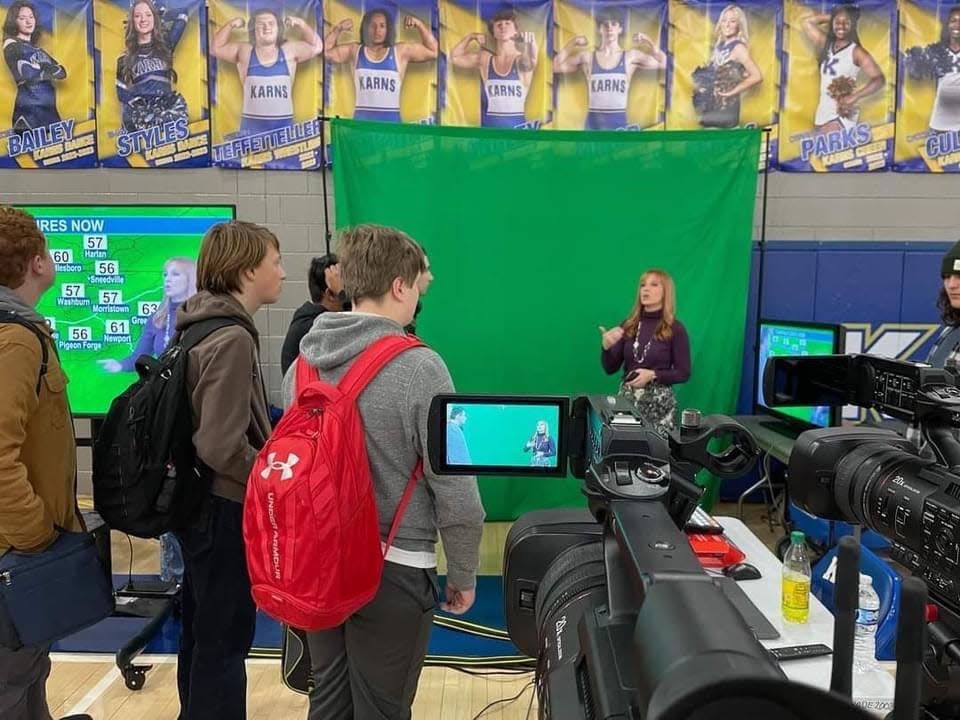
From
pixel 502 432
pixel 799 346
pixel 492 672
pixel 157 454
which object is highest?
pixel 502 432

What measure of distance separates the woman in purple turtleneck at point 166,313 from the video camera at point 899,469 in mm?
2747

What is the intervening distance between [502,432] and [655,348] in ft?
8.75

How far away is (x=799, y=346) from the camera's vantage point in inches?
135

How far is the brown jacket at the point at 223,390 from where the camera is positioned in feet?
5.13

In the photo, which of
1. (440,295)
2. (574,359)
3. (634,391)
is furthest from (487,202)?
(634,391)

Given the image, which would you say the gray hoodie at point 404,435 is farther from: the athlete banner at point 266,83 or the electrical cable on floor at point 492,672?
the athlete banner at point 266,83

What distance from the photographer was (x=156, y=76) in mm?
4000

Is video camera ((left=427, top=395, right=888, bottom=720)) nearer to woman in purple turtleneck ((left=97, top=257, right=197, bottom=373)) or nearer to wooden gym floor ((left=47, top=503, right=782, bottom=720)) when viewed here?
wooden gym floor ((left=47, top=503, right=782, bottom=720))

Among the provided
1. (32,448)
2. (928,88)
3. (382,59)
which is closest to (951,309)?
(928,88)

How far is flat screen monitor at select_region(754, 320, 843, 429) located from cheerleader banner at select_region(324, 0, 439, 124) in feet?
7.15

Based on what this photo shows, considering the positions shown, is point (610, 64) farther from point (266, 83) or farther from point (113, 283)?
point (113, 283)

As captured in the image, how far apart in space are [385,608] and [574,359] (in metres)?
A: 2.51

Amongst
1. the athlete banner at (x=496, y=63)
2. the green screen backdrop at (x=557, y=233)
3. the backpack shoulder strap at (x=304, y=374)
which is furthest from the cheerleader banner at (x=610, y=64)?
the backpack shoulder strap at (x=304, y=374)

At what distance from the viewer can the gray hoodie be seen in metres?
1.23
